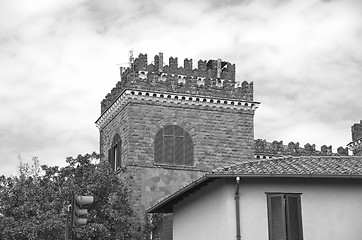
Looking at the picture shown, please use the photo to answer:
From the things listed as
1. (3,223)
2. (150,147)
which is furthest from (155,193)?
(3,223)

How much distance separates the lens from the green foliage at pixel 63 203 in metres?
29.8

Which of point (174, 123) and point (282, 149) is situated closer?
point (174, 123)

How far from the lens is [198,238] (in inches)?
→ 976

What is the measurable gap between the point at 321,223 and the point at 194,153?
51.5 feet

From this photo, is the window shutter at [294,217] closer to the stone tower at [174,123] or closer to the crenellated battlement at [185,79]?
the stone tower at [174,123]

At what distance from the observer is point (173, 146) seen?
121 ft

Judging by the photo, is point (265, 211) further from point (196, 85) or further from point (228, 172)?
point (196, 85)

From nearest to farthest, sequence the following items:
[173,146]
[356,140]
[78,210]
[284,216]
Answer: [78,210]
[284,216]
[173,146]
[356,140]

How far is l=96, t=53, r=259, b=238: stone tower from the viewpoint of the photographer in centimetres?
3622

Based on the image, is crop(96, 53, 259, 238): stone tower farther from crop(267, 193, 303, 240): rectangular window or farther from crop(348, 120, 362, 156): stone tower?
crop(267, 193, 303, 240): rectangular window

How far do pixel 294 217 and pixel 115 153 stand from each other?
18198 mm

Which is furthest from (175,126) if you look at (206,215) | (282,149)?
(206,215)

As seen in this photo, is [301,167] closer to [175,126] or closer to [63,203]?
[63,203]

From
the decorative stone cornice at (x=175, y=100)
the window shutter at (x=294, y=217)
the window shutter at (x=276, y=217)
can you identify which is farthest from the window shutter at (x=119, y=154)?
the window shutter at (x=294, y=217)
